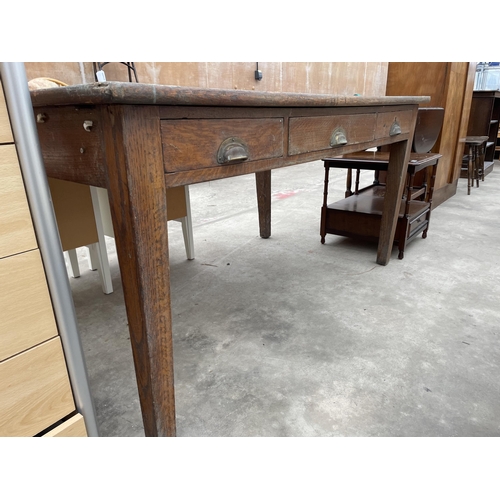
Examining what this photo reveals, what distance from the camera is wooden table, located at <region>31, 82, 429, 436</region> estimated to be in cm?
69

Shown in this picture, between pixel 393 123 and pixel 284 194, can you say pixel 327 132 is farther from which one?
pixel 284 194

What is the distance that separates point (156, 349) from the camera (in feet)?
2.78

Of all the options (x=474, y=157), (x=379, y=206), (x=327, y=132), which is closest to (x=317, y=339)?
(x=327, y=132)

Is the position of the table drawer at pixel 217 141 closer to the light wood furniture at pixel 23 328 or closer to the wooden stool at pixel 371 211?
the light wood furniture at pixel 23 328

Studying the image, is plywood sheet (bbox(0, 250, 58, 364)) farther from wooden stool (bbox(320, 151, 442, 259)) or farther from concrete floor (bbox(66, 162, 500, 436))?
wooden stool (bbox(320, 151, 442, 259))

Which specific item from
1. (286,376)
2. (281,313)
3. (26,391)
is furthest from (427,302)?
(26,391)

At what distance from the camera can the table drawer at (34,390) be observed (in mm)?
712

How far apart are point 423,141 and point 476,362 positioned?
1.48m

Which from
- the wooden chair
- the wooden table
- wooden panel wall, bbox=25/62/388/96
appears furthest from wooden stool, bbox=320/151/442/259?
wooden panel wall, bbox=25/62/388/96

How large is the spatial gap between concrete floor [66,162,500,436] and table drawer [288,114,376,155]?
74 cm

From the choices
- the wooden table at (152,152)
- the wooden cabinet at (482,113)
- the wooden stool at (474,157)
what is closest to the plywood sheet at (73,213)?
the wooden table at (152,152)

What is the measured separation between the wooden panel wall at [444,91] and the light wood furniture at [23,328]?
3192 millimetres

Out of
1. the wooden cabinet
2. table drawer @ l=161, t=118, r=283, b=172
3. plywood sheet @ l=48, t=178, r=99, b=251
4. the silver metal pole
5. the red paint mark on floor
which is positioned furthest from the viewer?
the wooden cabinet

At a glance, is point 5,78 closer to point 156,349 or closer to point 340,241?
point 156,349
